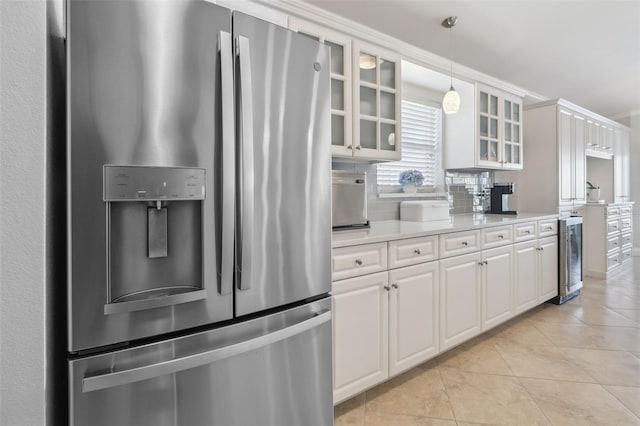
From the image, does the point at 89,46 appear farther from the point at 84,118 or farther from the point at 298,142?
the point at 298,142

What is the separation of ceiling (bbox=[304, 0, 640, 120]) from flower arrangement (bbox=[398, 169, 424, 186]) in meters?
1.03

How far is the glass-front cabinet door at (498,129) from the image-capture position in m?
3.24

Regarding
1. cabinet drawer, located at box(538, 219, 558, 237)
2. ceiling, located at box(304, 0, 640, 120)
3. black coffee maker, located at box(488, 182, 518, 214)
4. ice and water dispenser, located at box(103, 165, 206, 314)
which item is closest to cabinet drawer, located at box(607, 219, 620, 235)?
cabinet drawer, located at box(538, 219, 558, 237)

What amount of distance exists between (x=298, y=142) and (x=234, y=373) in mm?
801

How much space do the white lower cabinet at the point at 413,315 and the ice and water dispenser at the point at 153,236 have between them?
Answer: 123 cm

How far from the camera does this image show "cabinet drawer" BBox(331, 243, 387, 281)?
168 cm

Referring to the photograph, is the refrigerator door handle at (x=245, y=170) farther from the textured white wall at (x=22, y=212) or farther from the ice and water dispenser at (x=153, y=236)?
the textured white wall at (x=22, y=212)

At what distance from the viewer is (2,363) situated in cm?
66

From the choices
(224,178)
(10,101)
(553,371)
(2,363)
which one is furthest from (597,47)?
(2,363)

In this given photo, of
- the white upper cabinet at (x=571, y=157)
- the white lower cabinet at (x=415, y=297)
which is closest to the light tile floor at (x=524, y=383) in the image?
the white lower cabinet at (x=415, y=297)

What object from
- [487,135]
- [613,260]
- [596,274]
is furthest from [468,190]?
[613,260]

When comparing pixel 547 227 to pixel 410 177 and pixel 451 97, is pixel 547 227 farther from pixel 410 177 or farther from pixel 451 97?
pixel 451 97

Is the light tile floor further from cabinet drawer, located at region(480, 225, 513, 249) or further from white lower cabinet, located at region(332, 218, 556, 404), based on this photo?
cabinet drawer, located at region(480, 225, 513, 249)

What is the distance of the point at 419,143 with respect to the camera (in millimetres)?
3246
